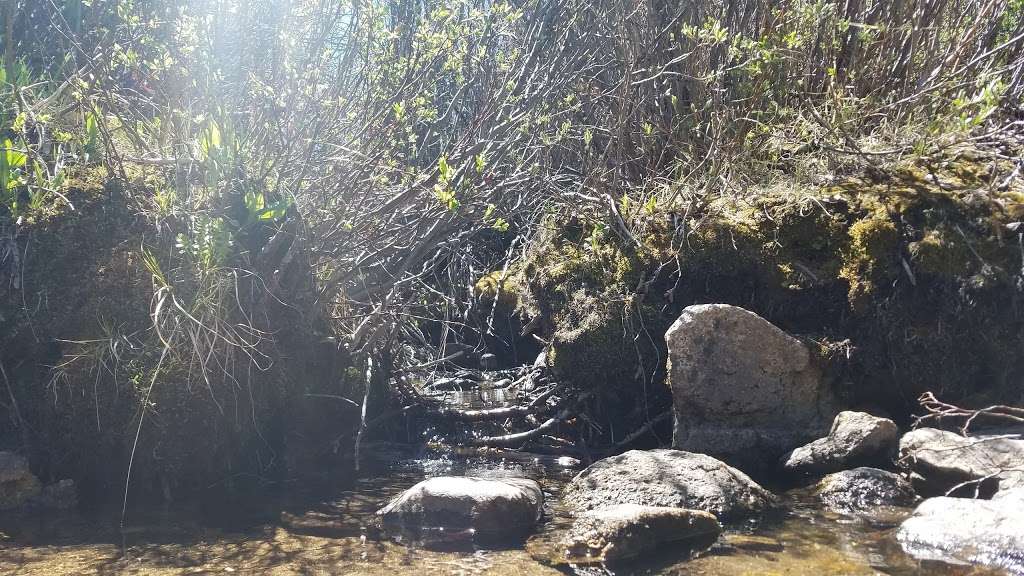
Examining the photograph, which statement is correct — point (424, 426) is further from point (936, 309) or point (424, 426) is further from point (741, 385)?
point (936, 309)

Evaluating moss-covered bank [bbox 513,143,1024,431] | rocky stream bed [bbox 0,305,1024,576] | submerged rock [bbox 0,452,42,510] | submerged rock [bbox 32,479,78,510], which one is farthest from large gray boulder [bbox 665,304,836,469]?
submerged rock [bbox 0,452,42,510]

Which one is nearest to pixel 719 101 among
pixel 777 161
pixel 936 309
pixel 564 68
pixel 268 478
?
pixel 777 161

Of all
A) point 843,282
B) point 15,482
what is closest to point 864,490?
point 843,282

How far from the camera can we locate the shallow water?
13.0 feet

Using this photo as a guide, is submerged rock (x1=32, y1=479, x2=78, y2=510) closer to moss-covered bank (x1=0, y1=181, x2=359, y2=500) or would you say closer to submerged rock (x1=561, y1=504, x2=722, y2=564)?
moss-covered bank (x1=0, y1=181, x2=359, y2=500)

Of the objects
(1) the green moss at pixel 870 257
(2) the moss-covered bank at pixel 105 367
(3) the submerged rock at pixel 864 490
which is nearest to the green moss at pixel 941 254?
(1) the green moss at pixel 870 257

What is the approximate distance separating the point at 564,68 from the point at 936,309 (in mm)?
3302

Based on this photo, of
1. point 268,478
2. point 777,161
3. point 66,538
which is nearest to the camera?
point 66,538

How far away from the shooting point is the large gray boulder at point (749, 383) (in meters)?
5.48

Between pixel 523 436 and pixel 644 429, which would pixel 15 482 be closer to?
pixel 523 436

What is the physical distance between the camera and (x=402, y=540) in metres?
4.58

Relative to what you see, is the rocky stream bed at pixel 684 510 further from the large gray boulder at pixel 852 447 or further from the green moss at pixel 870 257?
the green moss at pixel 870 257

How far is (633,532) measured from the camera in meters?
4.20

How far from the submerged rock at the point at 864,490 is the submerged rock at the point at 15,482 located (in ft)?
15.1
